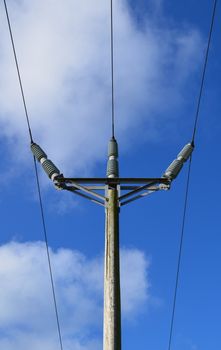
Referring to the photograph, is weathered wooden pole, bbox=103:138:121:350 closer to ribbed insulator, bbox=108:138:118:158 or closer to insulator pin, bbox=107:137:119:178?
insulator pin, bbox=107:137:119:178

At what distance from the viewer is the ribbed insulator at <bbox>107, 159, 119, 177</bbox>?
1100cm

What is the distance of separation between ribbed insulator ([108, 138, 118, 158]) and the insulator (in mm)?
1405

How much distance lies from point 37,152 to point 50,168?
35.2 inches

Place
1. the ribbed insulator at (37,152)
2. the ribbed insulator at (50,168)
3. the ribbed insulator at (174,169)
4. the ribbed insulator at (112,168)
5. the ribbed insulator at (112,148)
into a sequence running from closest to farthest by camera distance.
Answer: the ribbed insulator at (112,168), the ribbed insulator at (174,169), the ribbed insulator at (50,168), the ribbed insulator at (112,148), the ribbed insulator at (37,152)

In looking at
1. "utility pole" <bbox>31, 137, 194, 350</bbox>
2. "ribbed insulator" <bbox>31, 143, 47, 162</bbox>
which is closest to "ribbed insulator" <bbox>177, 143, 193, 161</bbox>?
"utility pole" <bbox>31, 137, 194, 350</bbox>

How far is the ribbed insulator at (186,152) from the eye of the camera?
1217 centimetres

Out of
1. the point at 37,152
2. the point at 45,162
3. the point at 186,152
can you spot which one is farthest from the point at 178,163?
the point at 37,152

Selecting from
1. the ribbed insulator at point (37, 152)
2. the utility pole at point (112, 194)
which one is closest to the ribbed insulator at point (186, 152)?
the utility pole at point (112, 194)

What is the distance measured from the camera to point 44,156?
12062mm

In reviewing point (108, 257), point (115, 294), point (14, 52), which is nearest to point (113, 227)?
point (108, 257)

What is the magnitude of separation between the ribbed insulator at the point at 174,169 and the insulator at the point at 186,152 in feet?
1.26

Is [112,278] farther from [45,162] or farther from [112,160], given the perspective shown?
[45,162]

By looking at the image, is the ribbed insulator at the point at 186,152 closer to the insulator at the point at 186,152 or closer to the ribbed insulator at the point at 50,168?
the insulator at the point at 186,152

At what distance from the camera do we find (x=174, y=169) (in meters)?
11.4
